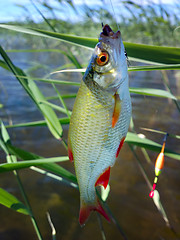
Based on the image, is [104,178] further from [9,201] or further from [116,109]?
[9,201]

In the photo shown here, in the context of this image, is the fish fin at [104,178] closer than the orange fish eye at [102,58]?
No

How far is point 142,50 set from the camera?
879 mm

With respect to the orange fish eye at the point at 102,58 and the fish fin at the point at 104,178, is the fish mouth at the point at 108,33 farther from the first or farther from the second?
the fish fin at the point at 104,178

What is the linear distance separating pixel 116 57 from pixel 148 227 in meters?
1.87

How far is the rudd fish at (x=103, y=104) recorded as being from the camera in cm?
67

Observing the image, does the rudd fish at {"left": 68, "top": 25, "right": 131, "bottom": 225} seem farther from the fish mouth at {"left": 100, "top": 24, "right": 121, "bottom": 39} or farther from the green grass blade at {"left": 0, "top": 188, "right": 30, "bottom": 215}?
the green grass blade at {"left": 0, "top": 188, "right": 30, "bottom": 215}

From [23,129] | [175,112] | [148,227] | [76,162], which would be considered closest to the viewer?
[76,162]

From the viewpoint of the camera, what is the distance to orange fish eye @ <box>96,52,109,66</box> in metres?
0.68

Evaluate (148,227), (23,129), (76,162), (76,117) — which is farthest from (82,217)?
(23,129)

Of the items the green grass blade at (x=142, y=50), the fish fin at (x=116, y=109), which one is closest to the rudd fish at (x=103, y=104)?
the fish fin at (x=116, y=109)

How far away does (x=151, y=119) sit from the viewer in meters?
4.37

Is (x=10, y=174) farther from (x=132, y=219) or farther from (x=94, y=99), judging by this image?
(x=94, y=99)

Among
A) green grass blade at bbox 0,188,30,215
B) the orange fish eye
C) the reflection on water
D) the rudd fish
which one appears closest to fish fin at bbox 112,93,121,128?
the rudd fish

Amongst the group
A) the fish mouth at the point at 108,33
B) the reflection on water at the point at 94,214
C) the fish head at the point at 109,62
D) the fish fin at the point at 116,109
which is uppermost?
the fish mouth at the point at 108,33
